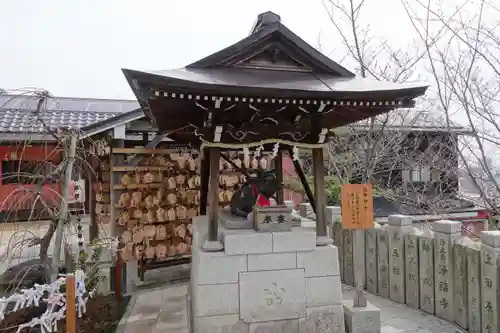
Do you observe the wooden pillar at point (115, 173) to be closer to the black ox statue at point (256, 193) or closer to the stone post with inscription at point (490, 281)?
the black ox statue at point (256, 193)

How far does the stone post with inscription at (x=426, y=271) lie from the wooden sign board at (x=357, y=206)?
5.98ft

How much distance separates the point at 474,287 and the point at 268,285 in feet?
10.0

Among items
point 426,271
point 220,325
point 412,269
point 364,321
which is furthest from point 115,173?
point 426,271

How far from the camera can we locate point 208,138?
16.9ft

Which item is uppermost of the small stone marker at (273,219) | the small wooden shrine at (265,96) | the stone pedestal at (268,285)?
the small wooden shrine at (265,96)

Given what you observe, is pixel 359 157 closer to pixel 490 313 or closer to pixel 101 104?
pixel 490 313

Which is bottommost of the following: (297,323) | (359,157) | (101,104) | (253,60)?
(297,323)

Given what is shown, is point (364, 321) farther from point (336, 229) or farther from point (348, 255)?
point (336, 229)

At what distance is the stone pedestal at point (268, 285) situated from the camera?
475 centimetres

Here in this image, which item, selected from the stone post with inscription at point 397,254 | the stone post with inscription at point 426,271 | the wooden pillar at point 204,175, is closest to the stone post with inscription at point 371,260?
the stone post with inscription at point 397,254

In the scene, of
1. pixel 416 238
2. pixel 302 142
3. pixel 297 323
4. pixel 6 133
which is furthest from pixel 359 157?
pixel 6 133

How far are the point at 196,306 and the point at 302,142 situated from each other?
273 centimetres

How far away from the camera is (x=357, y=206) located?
5.09 m

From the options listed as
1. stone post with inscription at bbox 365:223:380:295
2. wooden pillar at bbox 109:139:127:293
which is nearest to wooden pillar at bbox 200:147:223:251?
wooden pillar at bbox 109:139:127:293
